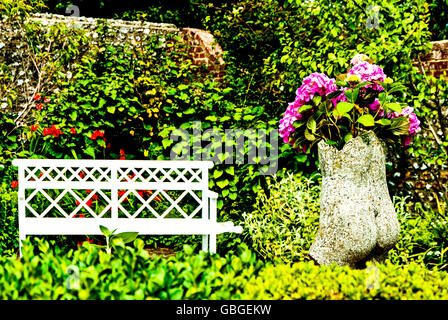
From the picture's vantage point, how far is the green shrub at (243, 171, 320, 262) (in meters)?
4.77

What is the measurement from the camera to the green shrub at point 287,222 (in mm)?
4773

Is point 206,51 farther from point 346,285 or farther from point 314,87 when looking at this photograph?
point 346,285

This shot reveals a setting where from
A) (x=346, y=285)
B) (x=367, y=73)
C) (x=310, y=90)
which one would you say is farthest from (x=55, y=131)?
(x=346, y=285)

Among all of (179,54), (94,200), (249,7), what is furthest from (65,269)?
(249,7)

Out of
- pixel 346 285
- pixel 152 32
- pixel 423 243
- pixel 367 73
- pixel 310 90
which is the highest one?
pixel 152 32

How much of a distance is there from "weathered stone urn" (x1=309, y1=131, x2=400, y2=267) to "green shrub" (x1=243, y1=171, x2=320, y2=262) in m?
0.81

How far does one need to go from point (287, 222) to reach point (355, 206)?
3.64 feet

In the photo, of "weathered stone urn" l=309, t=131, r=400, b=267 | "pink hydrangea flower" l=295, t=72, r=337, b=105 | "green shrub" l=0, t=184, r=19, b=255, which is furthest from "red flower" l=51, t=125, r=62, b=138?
"weathered stone urn" l=309, t=131, r=400, b=267

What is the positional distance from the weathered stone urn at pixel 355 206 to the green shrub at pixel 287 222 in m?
0.81

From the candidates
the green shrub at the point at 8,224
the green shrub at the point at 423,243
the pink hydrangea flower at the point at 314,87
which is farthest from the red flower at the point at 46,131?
the green shrub at the point at 423,243

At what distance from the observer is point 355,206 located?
3832 mm

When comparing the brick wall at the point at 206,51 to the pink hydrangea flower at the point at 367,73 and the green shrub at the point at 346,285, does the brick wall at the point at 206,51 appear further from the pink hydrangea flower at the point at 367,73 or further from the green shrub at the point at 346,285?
the green shrub at the point at 346,285

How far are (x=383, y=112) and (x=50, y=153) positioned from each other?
Result: 3.54 meters

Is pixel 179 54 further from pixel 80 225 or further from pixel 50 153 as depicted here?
pixel 80 225
